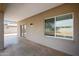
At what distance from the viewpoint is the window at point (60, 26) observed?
407 cm

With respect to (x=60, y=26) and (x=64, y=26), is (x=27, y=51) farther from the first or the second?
(x=64, y=26)

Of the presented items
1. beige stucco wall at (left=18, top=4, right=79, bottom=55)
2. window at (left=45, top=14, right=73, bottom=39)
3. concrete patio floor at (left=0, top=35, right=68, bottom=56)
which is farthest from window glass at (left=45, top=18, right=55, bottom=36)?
concrete patio floor at (left=0, top=35, right=68, bottom=56)

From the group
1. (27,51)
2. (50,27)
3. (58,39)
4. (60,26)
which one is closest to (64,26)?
(60,26)

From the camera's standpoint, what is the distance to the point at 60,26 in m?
4.61

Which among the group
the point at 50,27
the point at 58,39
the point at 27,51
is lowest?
the point at 27,51

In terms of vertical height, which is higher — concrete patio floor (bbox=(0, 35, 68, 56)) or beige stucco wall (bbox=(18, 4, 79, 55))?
beige stucco wall (bbox=(18, 4, 79, 55))

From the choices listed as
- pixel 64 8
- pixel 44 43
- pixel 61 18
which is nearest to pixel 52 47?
pixel 44 43

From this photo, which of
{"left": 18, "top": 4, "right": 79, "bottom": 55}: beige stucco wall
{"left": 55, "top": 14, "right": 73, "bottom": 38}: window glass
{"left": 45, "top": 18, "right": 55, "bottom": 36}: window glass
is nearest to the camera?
{"left": 18, "top": 4, "right": 79, "bottom": 55}: beige stucco wall

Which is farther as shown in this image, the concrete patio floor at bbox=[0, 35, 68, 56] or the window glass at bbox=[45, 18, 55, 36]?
the window glass at bbox=[45, 18, 55, 36]

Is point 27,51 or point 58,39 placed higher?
point 58,39

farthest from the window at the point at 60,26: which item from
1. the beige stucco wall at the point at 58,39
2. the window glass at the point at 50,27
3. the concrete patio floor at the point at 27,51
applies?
the concrete patio floor at the point at 27,51

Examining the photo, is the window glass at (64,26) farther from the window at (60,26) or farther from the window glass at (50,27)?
the window glass at (50,27)

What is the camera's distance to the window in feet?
13.4

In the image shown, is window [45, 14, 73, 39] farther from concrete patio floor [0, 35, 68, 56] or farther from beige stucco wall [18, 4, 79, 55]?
concrete patio floor [0, 35, 68, 56]
